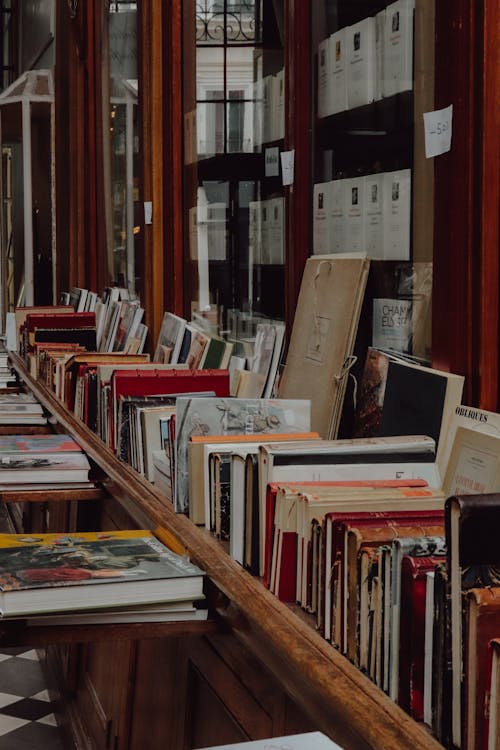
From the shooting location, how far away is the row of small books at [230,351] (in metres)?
3.21

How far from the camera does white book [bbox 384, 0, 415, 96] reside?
2508 millimetres

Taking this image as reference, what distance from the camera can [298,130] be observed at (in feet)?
10.3

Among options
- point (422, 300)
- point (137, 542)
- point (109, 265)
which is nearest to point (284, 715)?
point (137, 542)

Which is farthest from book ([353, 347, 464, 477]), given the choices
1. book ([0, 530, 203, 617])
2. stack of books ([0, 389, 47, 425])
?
stack of books ([0, 389, 47, 425])

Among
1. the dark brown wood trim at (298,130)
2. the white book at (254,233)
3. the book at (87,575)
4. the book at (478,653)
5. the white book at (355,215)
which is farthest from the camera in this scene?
the white book at (254,233)

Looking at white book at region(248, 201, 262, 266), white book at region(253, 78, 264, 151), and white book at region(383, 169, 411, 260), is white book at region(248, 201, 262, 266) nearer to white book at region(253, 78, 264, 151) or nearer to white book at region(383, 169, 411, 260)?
white book at region(253, 78, 264, 151)

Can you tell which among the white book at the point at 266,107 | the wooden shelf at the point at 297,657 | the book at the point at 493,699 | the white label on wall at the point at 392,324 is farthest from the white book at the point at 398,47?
the book at the point at 493,699

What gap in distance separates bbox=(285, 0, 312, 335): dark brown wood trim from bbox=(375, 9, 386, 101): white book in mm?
427

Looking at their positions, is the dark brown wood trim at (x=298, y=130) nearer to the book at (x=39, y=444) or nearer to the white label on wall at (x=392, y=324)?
the white label on wall at (x=392, y=324)

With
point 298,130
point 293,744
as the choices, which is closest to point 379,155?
point 298,130

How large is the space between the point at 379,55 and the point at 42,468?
55.4 inches

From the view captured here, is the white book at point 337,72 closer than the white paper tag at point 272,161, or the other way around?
the white book at point 337,72

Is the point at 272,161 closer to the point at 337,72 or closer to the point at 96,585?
the point at 337,72

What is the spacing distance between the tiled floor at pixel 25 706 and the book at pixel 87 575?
2.09 m
